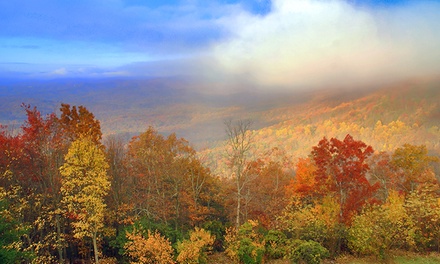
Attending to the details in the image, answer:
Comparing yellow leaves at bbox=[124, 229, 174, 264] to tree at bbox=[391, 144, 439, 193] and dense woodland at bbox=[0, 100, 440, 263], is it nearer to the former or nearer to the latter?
dense woodland at bbox=[0, 100, 440, 263]

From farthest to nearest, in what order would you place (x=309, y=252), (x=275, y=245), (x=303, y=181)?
(x=303, y=181) < (x=275, y=245) < (x=309, y=252)

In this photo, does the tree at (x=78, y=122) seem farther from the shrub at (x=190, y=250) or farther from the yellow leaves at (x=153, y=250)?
the shrub at (x=190, y=250)

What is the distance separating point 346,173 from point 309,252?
28.3 ft

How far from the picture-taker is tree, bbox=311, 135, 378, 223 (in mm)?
26828

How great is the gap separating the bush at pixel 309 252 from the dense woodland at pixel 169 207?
84 millimetres

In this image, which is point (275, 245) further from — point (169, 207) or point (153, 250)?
point (169, 207)

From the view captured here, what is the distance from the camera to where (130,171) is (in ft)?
106

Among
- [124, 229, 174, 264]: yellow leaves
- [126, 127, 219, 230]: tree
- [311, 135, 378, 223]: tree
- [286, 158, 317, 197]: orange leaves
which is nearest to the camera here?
[124, 229, 174, 264]: yellow leaves

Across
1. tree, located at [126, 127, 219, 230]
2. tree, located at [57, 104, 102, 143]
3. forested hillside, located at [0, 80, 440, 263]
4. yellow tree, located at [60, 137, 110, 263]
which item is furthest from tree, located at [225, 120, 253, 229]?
tree, located at [57, 104, 102, 143]

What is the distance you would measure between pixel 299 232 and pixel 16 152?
2172cm

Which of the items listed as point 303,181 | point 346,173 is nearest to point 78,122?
point 303,181

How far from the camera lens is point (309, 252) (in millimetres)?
21422

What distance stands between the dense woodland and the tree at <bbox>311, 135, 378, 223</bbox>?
0.08m

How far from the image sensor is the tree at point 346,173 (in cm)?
2683
